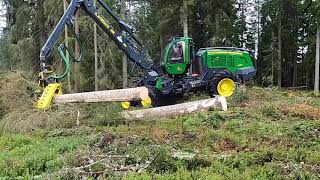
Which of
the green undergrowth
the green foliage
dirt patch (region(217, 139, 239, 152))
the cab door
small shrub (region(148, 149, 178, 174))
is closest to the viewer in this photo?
the green undergrowth

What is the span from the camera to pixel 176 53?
14602 mm

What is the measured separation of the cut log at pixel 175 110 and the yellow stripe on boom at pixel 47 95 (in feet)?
6.90

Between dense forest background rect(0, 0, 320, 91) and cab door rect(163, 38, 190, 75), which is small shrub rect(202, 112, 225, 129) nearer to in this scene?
cab door rect(163, 38, 190, 75)

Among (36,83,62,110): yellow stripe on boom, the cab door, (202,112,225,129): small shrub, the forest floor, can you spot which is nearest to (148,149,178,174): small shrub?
the forest floor

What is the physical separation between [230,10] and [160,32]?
523 cm

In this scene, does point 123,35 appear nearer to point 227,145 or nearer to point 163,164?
point 227,145

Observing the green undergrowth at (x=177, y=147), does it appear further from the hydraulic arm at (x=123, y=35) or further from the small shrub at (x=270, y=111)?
the hydraulic arm at (x=123, y=35)

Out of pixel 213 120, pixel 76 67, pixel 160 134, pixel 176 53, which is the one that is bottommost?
pixel 160 134

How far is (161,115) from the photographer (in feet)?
40.0

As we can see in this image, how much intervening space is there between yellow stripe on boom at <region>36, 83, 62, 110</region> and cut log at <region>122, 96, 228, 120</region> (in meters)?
2.10

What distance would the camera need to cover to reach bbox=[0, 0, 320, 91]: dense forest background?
2275cm

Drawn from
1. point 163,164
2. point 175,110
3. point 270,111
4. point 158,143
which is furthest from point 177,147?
point 270,111

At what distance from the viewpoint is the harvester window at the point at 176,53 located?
14508 millimetres

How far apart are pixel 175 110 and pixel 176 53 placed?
3052 millimetres
